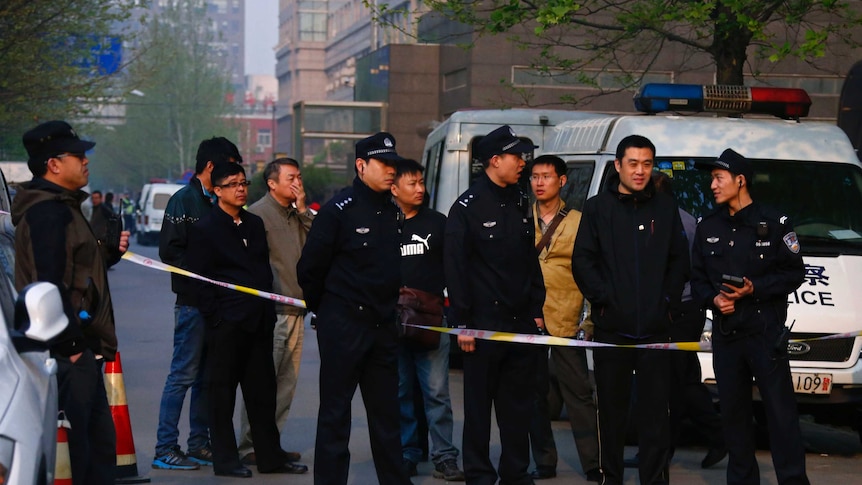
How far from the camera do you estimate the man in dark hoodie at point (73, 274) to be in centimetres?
615

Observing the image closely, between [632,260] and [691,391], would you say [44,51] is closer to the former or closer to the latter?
[691,391]

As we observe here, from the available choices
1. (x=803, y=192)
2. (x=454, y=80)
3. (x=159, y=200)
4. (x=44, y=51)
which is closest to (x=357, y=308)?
(x=803, y=192)

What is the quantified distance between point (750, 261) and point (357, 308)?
2109 mm

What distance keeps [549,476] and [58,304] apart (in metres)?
4.39

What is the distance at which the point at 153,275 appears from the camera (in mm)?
33656

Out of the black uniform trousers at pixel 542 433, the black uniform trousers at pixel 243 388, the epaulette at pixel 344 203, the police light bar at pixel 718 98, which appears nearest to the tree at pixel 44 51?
the police light bar at pixel 718 98

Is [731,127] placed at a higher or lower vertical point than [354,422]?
higher

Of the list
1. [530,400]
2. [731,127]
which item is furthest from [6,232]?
[731,127]

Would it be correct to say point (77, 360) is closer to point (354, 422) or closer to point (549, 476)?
point (549, 476)

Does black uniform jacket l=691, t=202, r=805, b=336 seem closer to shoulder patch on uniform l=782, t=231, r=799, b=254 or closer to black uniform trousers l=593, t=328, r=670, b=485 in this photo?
shoulder patch on uniform l=782, t=231, r=799, b=254

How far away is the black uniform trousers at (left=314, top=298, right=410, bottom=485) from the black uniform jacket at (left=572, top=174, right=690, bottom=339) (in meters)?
1.21

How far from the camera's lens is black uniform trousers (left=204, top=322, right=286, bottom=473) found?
8547mm

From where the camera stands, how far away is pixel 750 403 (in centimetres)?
768

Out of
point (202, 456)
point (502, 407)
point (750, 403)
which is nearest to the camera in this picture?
point (750, 403)
